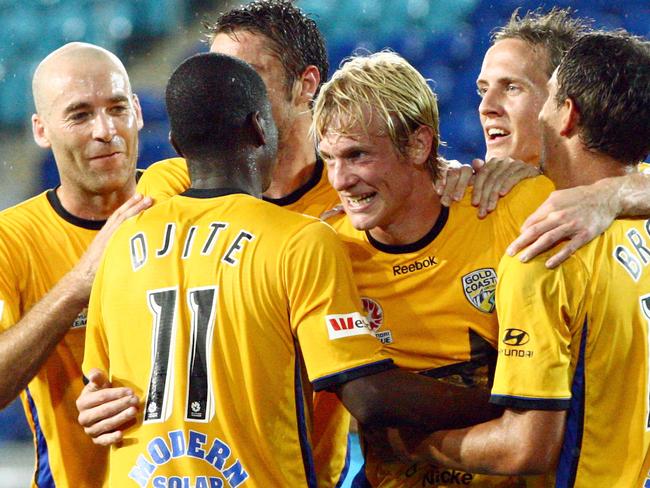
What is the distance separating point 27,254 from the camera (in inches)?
116

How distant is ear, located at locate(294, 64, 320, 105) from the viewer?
336 cm

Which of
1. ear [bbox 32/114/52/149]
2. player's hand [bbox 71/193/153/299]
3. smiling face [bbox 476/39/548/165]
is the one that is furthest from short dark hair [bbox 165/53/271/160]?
smiling face [bbox 476/39/548/165]

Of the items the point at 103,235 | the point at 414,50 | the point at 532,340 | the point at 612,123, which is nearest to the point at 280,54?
the point at 103,235

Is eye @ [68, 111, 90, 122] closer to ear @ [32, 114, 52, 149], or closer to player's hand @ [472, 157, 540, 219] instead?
ear @ [32, 114, 52, 149]

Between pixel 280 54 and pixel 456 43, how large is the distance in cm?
455

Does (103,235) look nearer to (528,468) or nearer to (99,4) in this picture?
(528,468)

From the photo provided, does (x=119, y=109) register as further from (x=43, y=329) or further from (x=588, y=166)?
(x=588, y=166)

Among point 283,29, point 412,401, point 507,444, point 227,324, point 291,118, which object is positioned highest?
point 283,29

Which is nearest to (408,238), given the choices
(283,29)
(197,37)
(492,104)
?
(283,29)

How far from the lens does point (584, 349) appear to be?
86.0 inches

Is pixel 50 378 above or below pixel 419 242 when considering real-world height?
below

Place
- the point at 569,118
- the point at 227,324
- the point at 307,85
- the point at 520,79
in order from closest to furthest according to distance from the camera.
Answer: the point at 227,324
the point at 569,118
the point at 307,85
the point at 520,79

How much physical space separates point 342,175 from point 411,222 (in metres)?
0.25

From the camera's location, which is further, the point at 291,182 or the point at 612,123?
the point at 291,182
